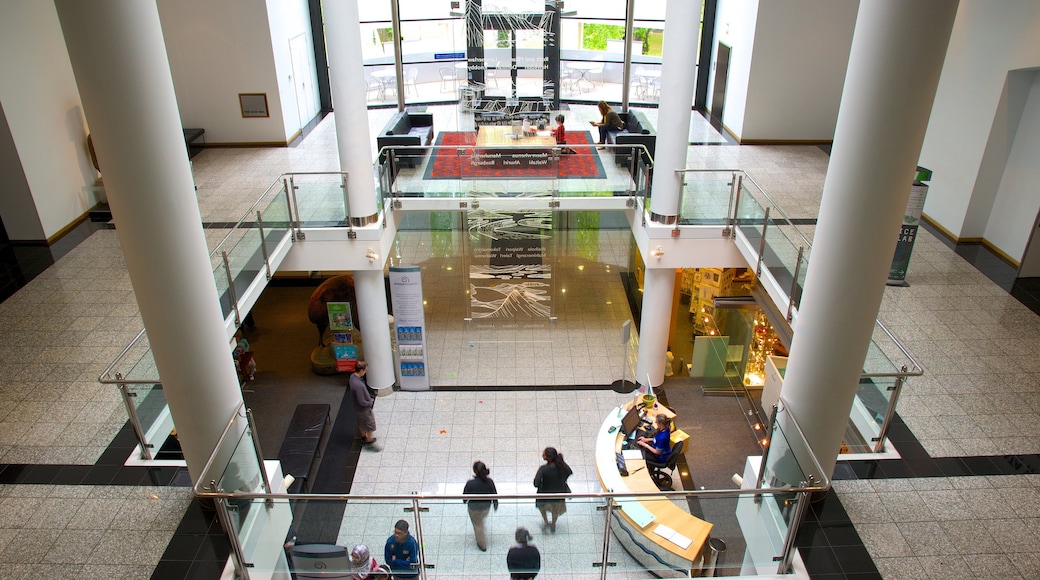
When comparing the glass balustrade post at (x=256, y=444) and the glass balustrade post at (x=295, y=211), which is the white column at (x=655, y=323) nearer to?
the glass balustrade post at (x=295, y=211)

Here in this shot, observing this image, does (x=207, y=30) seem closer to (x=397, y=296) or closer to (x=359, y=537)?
(x=397, y=296)

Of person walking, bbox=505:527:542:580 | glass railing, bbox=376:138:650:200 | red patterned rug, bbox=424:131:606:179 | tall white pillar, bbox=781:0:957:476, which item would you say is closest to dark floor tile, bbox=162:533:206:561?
person walking, bbox=505:527:542:580

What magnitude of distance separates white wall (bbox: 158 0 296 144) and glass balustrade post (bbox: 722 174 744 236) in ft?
31.2

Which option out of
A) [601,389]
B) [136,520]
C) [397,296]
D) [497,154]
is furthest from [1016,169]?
[136,520]

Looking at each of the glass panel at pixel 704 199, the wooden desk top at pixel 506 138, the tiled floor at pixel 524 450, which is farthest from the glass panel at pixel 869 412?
the wooden desk top at pixel 506 138

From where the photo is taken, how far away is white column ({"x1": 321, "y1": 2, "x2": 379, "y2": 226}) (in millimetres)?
8555

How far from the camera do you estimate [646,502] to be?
621 centimetres

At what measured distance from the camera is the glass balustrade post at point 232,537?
4.64 meters

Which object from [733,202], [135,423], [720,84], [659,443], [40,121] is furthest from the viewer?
[720,84]

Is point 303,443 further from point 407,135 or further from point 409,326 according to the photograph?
point 407,135

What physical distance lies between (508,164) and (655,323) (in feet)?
10.9

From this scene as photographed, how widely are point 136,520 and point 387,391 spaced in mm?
5632

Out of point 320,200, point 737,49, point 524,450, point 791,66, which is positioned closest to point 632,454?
point 524,450

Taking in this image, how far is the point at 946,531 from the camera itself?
5219 mm
